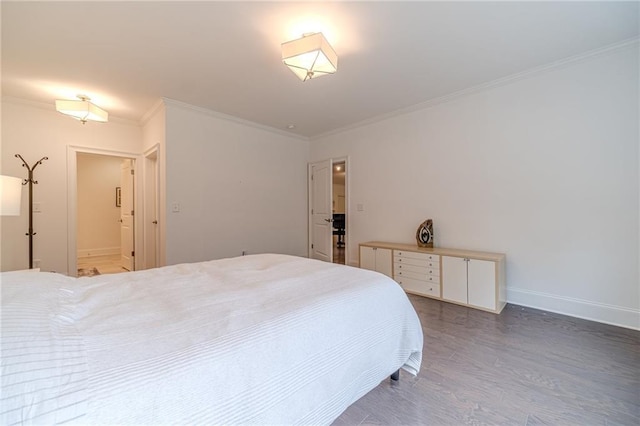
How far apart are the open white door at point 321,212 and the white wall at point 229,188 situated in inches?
6.5

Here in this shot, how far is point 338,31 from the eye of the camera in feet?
7.35

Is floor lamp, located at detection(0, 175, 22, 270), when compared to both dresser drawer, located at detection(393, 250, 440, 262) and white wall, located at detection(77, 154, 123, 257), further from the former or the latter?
white wall, located at detection(77, 154, 123, 257)

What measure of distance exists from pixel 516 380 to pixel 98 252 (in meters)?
8.28

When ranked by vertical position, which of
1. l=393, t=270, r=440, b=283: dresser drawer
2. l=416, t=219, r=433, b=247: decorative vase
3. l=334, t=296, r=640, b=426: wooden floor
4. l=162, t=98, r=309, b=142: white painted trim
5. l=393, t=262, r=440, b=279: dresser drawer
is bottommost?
l=334, t=296, r=640, b=426: wooden floor

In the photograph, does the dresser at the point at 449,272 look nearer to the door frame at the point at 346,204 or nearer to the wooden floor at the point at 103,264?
the door frame at the point at 346,204

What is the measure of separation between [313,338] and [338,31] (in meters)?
2.36

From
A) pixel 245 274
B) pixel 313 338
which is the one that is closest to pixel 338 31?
pixel 245 274

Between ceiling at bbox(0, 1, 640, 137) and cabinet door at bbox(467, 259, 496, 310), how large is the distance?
2.15 metres

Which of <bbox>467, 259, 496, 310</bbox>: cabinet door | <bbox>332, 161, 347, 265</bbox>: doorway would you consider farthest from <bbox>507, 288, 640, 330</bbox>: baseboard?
<bbox>332, 161, 347, 265</bbox>: doorway

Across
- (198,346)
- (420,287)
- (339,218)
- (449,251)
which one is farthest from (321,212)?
(198,346)

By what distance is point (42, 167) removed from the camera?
368 cm

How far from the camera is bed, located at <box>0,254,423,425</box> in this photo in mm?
660

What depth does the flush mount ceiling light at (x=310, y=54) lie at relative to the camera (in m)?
2.05

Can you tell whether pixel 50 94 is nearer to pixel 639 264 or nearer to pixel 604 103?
pixel 604 103
